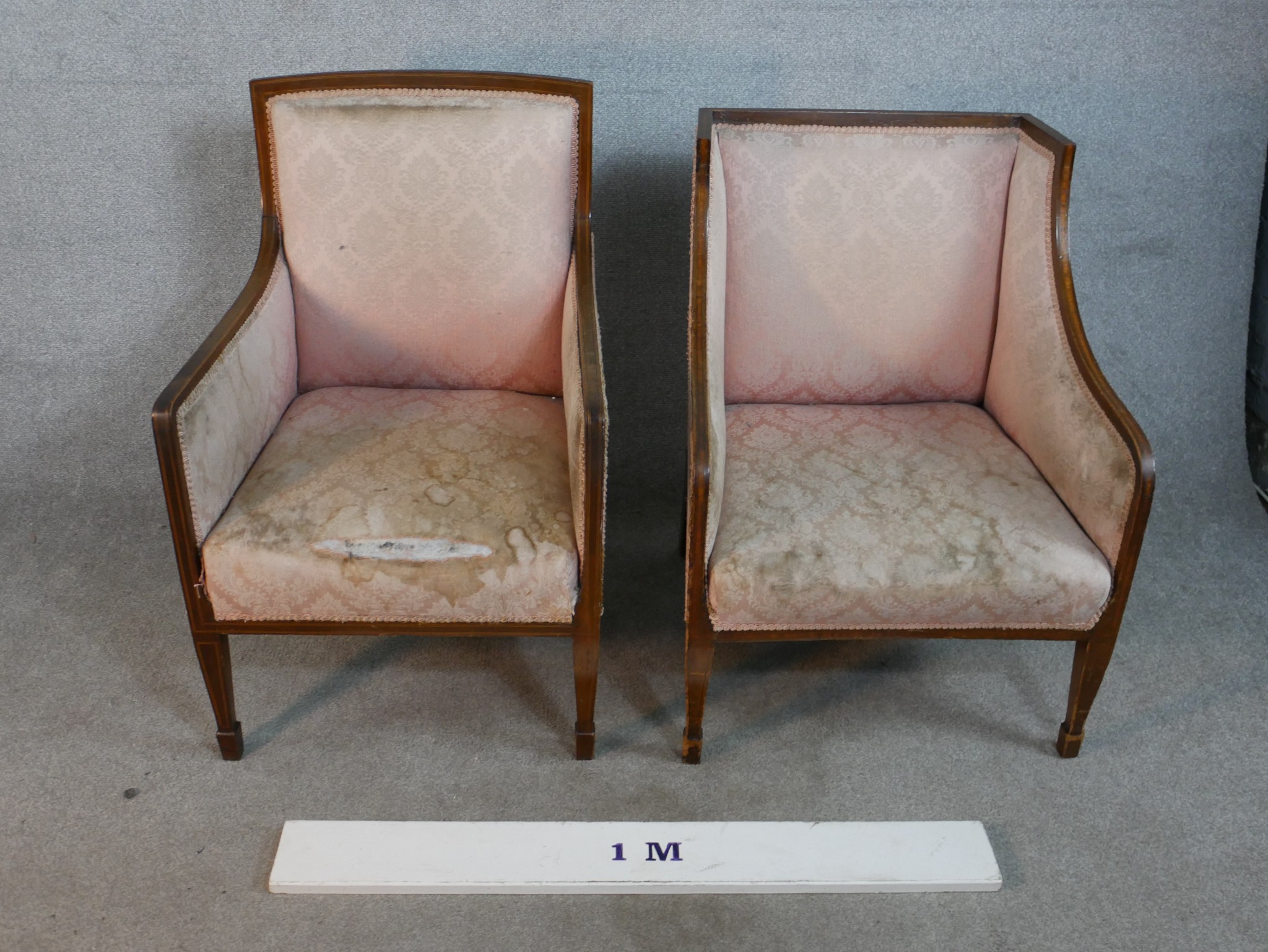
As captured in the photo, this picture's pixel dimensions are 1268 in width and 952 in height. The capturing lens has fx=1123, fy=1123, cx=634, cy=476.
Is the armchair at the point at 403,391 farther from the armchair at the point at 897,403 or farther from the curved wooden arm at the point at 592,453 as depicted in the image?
the armchair at the point at 897,403

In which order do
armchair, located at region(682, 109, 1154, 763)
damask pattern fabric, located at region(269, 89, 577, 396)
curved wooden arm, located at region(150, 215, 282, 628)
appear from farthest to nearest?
damask pattern fabric, located at region(269, 89, 577, 396) < armchair, located at region(682, 109, 1154, 763) < curved wooden arm, located at region(150, 215, 282, 628)

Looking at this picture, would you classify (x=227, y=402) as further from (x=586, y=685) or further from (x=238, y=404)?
(x=586, y=685)

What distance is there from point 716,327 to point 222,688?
0.93 metres

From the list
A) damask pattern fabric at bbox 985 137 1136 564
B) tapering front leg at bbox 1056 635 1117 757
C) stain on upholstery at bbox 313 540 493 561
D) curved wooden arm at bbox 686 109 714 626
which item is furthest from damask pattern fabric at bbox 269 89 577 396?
tapering front leg at bbox 1056 635 1117 757

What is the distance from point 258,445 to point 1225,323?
6.23 feet

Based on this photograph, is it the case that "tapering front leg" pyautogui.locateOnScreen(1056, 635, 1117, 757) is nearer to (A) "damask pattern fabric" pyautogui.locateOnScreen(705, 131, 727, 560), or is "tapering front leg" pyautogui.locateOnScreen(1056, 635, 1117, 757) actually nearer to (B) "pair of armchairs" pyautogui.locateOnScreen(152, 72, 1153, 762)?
(B) "pair of armchairs" pyautogui.locateOnScreen(152, 72, 1153, 762)

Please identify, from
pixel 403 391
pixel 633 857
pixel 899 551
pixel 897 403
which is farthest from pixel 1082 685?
pixel 403 391

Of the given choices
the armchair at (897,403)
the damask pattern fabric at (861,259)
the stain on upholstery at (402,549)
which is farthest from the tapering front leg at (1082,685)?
the stain on upholstery at (402,549)

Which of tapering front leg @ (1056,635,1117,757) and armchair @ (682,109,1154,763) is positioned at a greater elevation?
armchair @ (682,109,1154,763)

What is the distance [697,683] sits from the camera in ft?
5.52

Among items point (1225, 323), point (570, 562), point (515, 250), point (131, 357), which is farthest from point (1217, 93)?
point (131, 357)

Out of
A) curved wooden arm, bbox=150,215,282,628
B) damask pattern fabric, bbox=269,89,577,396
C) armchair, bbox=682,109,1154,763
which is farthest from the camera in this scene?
damask pattern fabric, bbox=269,89,577,396

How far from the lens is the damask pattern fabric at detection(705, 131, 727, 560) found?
5.16 feet

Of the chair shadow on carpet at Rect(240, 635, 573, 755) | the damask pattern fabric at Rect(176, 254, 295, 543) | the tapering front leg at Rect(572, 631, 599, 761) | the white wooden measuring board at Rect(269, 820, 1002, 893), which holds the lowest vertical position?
the white wooden measuring board at Rect(269, 820, 1002, 893)
